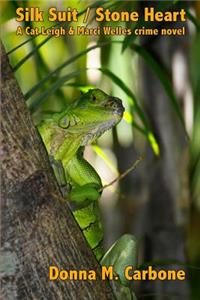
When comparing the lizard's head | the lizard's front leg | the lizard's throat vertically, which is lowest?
the lizard's front leg

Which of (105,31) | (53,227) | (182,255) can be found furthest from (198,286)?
(53,227)

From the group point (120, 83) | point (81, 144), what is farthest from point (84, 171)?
point (120, 83)

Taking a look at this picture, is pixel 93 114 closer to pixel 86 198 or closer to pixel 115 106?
pixel 115 106

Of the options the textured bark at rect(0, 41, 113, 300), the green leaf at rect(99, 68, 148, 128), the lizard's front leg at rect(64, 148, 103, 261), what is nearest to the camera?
the textured bark at rect(0, 41, 113, 300)

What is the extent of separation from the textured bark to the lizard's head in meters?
0.28

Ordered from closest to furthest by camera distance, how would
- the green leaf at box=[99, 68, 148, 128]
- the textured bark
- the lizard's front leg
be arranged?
the textured bark, the lizard's front leg, the green leaf at box=[99, 68, 148, 128]

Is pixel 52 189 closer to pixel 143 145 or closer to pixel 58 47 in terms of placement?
pixel 143 145

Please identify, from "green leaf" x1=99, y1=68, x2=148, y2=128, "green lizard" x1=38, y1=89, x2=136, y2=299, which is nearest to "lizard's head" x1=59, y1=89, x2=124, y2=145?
"green lizard" x1=38, y1=89, x2=136, y2=299

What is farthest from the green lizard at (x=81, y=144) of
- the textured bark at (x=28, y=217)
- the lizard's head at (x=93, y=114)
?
the textured bark at (x=28, y=217)

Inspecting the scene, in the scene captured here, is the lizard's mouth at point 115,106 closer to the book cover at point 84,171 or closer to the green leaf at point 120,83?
the book cover at point 84,171

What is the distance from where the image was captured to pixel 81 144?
4.55ft

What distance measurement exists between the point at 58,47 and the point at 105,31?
6.83ft

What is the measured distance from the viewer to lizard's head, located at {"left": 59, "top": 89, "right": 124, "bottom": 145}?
1.31 meters

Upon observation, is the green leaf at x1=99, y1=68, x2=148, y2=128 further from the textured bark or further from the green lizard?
the textured bark
